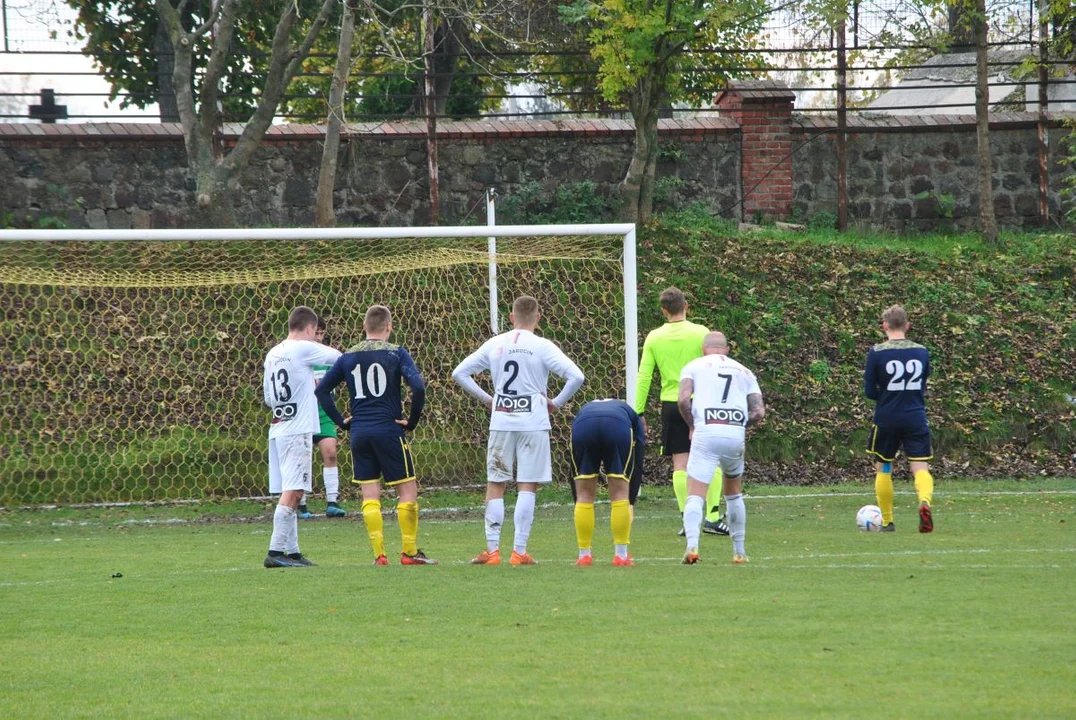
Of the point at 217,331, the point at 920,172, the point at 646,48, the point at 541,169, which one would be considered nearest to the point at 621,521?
the point at 217,331

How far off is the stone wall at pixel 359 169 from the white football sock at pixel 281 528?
37.8ft

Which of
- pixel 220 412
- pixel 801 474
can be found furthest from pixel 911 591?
pixel 220 412

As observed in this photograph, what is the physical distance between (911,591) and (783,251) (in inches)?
499

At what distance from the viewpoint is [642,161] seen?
18953mm

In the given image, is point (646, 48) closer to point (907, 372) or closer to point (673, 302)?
point (673, 302)

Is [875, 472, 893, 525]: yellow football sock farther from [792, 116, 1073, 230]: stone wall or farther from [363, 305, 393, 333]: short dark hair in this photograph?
[792, 116, 1073, 230]: stone wall

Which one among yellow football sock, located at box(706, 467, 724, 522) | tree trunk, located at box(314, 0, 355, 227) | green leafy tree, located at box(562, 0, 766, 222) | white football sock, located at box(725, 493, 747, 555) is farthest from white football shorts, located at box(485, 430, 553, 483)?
green leafy tree, located at box(562, 0, 766, 222)

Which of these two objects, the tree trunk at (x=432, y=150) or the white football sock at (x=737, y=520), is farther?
the tree trunk at (x=432, y=150)

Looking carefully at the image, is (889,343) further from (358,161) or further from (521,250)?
(358,161)

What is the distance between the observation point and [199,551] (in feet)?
33.6

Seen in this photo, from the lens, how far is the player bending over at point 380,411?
8.88 meters

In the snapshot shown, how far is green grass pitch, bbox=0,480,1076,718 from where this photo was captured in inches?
196

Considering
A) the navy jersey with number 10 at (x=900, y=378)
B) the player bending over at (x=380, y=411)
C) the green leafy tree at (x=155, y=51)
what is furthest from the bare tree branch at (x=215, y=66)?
the navy jersey with number 10 at (x=900, y=378)

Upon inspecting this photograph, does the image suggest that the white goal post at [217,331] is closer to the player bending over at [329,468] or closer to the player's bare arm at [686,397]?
the player bending over at [329,468]
